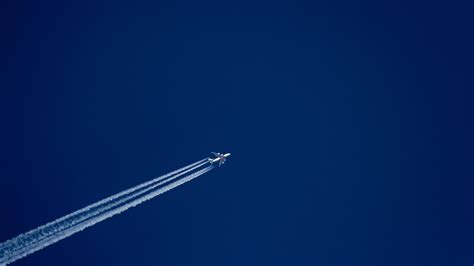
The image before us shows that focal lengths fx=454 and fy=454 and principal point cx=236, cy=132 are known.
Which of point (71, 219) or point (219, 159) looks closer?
point (71, 219)

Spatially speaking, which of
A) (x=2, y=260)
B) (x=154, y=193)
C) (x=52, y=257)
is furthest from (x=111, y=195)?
(x=2, y=260)

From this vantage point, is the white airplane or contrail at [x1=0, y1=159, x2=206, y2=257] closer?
contrail at [x1=0, y1=159, x2=206, y2=257]

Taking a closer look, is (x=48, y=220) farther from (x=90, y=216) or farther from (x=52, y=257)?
(x=90, y=216)

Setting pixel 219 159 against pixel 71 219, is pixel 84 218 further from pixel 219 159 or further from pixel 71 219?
pixel 219 159

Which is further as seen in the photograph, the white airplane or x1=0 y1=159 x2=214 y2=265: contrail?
the white airplane

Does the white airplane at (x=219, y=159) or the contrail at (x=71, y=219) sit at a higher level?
the white airplane at (x=219, y=159)

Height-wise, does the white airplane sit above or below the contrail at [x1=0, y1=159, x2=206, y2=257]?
above

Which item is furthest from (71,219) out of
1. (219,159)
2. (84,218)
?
(219,159)
